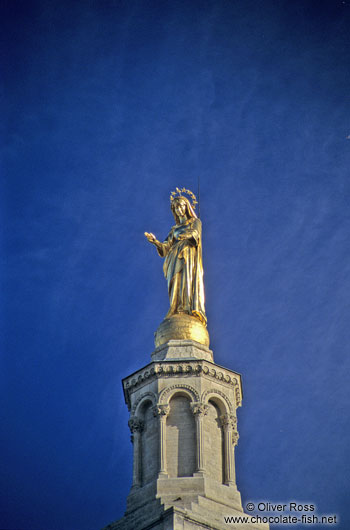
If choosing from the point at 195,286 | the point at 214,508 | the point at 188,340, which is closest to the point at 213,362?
the point at 188,340

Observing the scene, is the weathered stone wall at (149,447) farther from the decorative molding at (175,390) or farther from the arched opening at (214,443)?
the arched opening at (214,443)

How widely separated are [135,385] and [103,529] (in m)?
6.50

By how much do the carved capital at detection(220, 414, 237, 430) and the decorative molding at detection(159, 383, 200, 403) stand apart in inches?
61.6

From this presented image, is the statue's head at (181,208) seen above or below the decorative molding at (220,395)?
above

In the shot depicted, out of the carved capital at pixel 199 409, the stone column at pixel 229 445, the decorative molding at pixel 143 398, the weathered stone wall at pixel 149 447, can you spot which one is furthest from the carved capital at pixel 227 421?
the decorative molding at pixel 143 398

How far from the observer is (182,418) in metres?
42.0

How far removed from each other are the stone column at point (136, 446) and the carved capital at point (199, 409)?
2.46 metres

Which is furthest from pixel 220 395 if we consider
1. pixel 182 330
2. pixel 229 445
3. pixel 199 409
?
Result: pixel 182 330

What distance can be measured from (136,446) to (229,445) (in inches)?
154

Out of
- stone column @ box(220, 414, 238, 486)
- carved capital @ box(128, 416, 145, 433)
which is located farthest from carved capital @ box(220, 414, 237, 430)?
carved capital @ box(128, 416, 145, 433)

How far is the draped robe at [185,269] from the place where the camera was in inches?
1839

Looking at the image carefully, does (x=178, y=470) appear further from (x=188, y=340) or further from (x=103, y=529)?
(x=188, y=340)

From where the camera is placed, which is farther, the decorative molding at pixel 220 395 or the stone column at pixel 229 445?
the decorative molding at pixel 220 395

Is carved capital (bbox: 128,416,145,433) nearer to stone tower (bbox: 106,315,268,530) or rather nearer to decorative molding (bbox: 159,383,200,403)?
stone tower (bbox: 106,315,268,530)
